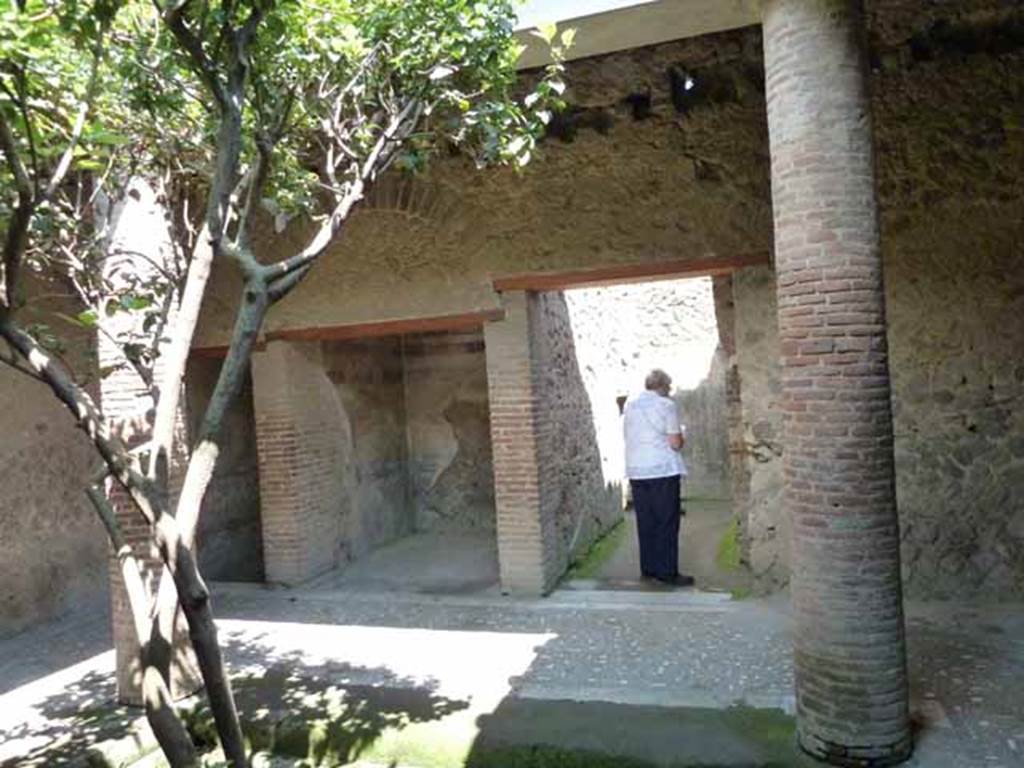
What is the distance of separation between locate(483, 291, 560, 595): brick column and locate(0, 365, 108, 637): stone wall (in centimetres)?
389

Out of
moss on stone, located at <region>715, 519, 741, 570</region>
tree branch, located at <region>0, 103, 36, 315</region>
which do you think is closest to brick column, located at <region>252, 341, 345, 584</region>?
moss on stone, located at <region>715, 519, 741, 570</region>

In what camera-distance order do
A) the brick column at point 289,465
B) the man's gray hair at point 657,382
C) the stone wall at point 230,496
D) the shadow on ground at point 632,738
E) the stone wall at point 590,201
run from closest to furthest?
the shadow on ground at point 632,738
the stone wall at point 590,201
the man's gray hair at point 657,382
the brick column at point 289,465
the stone wall at point 230,496

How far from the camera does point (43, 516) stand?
6.77 m

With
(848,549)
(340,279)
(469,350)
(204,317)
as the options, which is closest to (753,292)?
(848,549)

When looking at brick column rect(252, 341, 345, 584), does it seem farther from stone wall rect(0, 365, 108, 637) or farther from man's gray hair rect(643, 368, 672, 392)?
man's gray hair rect(643, 368, 672, 392)

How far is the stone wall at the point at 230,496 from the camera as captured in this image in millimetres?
7895

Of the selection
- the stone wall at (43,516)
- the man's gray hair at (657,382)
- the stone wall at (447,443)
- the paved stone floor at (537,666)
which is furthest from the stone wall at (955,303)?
the stone wall at (43,516)

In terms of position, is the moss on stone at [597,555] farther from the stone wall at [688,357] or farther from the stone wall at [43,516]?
the stone wall at [43,516]

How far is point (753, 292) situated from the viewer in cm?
604

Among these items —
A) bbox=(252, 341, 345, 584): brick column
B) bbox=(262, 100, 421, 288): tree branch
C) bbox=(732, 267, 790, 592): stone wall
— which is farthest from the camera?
bbox=(252, 341, 345, 584): brick column

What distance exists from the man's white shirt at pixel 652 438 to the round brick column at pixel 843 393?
10.6 feet

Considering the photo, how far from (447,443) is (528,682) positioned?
515cm

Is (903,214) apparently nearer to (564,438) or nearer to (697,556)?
(564,438)

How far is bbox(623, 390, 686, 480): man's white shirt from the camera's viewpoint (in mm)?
6758
